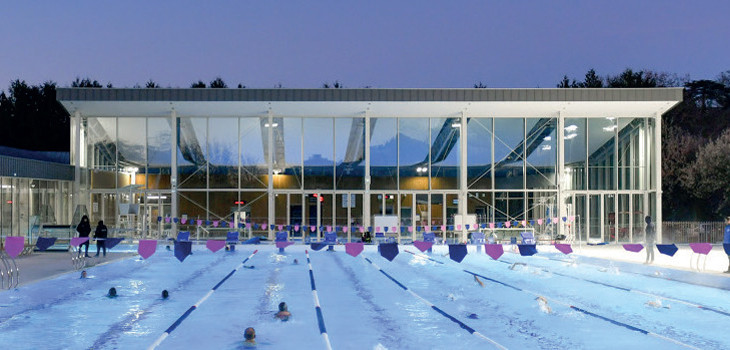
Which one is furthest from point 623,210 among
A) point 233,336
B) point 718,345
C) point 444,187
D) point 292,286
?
point 233,336

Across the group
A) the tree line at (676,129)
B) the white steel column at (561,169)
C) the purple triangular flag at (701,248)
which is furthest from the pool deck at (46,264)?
the tree line at (676,129)

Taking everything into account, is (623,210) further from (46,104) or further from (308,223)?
(46,104)

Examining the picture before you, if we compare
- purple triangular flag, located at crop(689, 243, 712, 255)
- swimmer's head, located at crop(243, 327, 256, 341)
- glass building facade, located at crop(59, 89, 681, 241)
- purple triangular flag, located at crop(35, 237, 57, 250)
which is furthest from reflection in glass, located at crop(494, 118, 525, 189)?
swimmer's head, located at crop(243, 327, 256, 341)

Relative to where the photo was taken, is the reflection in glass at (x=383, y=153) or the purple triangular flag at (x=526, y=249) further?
the reflection in glass at (x=383, y=153)

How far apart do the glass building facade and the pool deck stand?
710cm

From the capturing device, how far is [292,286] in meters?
17.3

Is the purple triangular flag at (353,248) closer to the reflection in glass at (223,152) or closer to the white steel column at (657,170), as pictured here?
the reflection in glass at (223,152)

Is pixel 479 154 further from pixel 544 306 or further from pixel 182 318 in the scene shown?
pixel 182 318

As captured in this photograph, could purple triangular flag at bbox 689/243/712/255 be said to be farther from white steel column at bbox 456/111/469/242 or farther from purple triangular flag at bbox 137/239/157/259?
white steel column at bbox 456/111/469/242

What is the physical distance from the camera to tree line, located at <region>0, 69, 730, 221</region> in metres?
36.2

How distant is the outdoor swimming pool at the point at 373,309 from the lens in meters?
11.2

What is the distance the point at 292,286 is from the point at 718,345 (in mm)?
9441

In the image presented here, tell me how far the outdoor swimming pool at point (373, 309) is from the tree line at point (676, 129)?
58.6 ft

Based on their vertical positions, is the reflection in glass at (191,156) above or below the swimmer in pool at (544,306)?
above
